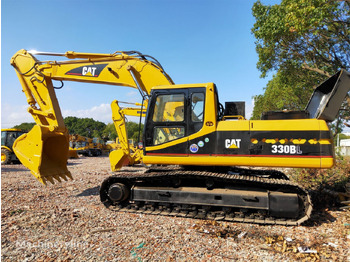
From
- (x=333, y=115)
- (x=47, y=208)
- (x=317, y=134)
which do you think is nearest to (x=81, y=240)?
(x=47, y=208)

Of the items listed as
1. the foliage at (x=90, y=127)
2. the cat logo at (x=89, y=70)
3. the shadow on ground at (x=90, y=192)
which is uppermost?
the foliage at (x=90, y=127)

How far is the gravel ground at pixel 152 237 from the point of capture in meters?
3.48

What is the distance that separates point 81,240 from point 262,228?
324 centimetres

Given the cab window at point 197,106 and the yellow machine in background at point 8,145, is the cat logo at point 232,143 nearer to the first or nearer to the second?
the cab window at point 197,106

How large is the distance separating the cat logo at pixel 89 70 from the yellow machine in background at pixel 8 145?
40.9 ft

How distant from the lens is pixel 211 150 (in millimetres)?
4848

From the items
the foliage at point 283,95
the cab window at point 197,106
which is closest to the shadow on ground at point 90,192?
the cab window at point 197,106

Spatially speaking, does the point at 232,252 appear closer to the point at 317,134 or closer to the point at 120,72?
the point at 317,134

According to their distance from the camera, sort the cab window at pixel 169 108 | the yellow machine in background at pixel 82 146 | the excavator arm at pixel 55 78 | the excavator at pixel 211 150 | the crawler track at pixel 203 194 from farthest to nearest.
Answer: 1. the yellow machine in background at pixel 82 146
2. the excavator arm at pixel 55 78
3. the cab window at pixel 169 108
4. the crawler track at pixel 203 194
5. the excavator at pixel 211 150

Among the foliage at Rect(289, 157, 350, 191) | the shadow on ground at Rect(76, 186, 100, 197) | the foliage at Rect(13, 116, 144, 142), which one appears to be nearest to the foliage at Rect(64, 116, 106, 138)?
the foliage at Rect(13, 116, 144, 142)

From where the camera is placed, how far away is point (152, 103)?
5.24 metres

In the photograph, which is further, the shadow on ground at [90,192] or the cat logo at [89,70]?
the shadow on ground at [90,192]

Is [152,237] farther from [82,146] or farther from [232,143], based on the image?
[82,146]

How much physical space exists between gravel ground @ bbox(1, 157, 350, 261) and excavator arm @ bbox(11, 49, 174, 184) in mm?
1235
